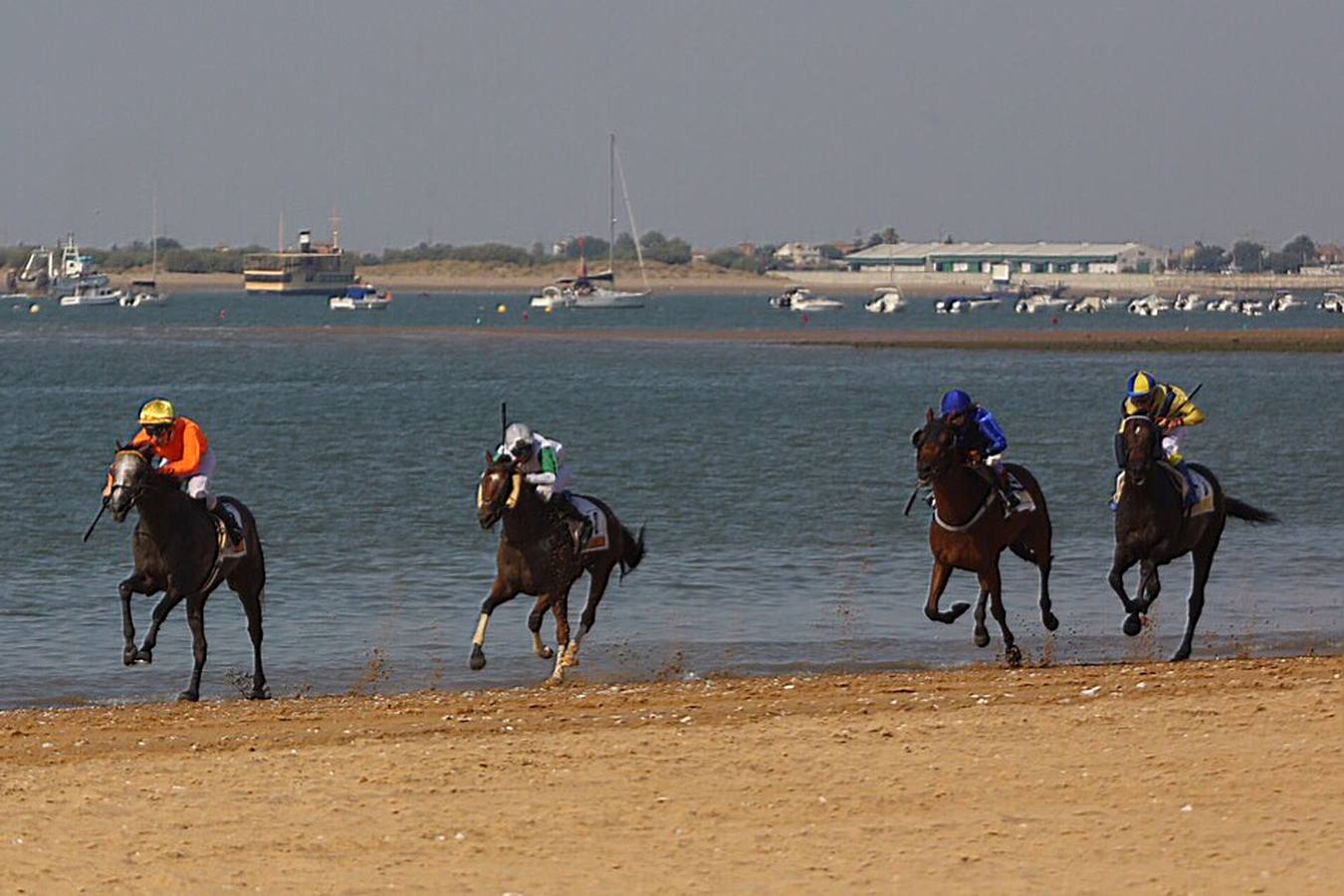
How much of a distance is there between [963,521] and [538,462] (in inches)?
124

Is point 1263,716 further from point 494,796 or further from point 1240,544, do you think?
point 1240,544

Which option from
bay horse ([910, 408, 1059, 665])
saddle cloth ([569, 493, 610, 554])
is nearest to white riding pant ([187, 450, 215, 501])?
saddle cloth ([569, 493, 610, 554])

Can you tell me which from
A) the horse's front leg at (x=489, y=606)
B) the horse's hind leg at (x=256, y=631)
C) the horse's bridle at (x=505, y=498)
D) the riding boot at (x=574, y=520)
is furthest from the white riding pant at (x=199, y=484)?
the riding boot at (x=574, y=520)

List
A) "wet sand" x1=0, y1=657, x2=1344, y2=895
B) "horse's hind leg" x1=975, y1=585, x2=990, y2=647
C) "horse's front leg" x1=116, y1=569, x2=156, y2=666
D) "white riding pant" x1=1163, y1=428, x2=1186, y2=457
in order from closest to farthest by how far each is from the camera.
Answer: "wet sand" x1=0, y1=657, x2=1344, y2=895 → "horse's front leg" x1=116, y1=569, x2=156, y2=666 → "horse's hind leg" x1=975, y1=585, x2=990, y2=647 → "white riding pant" x1=1163, y1=428, x2=1186, y2=457

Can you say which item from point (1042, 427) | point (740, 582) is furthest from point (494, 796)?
point (1042, 427)

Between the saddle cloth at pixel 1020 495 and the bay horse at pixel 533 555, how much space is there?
10.0 ft

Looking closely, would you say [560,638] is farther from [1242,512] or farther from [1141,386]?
[1242,512]

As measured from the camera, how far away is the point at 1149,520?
62.5 ft

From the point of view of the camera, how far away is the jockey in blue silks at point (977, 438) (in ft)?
61.3

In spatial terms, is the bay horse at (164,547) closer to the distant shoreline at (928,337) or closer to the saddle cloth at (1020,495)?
the saddle cloth at (1020,495)

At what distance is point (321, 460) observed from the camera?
4753 centimetres

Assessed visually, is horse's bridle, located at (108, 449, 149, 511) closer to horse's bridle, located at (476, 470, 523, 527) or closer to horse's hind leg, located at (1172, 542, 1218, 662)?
horse's bridle, located at (476, 470, 523, 527)

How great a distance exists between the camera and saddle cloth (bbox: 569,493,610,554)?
18.7 meters

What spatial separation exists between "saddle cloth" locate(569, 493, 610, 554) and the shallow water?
5.24 ft
